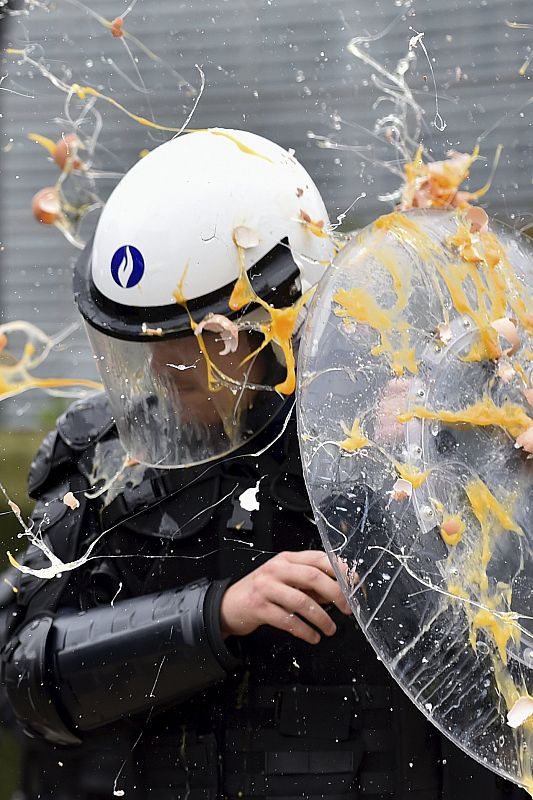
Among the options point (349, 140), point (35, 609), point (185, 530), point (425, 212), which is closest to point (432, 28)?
point (349, 140)

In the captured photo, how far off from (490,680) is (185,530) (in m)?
0.52

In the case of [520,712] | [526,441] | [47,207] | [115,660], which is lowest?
[115,660]

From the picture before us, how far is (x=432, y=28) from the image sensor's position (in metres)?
2.52

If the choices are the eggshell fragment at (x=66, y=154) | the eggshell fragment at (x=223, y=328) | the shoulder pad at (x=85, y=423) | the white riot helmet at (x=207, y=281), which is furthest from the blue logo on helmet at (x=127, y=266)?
the eggshell fragment at (x=66, y=154)

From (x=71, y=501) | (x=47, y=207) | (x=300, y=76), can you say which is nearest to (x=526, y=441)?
(x=71, y=501)

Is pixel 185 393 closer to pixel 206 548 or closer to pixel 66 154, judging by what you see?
pixel 206 548

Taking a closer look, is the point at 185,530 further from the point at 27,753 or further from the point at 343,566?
the point at 27,753

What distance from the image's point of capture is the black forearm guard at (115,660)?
1.44 meters

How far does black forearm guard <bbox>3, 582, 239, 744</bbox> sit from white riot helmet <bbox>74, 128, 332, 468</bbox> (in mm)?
260

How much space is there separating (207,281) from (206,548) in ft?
1.33

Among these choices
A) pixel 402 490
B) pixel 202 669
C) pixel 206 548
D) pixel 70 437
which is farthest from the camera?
pixel 70 437

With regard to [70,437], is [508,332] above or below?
above

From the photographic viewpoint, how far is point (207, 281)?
1.49 meters

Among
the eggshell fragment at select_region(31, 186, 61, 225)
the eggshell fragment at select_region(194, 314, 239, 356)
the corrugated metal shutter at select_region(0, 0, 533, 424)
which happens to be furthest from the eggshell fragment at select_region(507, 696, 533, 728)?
the corrugated metal shutter at select_region(0, 0, 533, 424)
